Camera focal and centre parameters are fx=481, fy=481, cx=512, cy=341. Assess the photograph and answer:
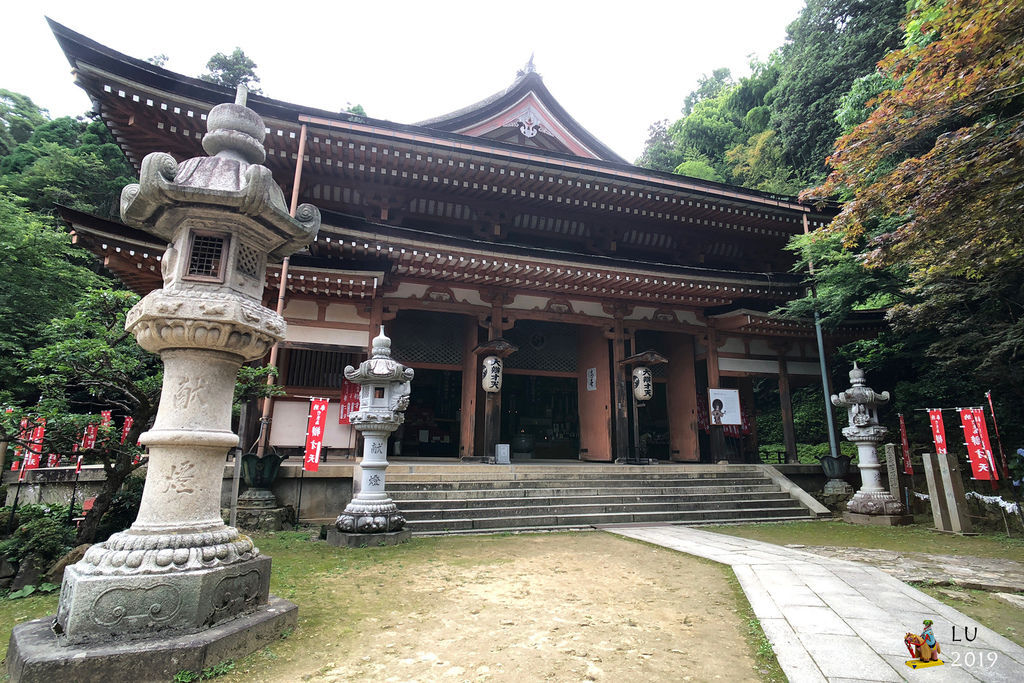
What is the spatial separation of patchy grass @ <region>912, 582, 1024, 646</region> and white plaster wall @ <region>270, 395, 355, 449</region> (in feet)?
28.4

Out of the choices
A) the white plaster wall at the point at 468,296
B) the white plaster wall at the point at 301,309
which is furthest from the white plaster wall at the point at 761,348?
the white plaster wall at the point at 301,309

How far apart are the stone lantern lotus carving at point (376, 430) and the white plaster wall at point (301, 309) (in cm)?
330

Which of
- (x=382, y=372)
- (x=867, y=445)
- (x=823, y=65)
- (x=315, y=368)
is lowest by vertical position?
(x=867, y=445)

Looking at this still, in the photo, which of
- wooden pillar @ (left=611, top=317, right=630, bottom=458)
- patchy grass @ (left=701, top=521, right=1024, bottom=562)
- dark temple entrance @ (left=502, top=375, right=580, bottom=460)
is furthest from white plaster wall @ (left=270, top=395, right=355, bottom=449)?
patchy grass @ (left=701, top=521, right=1024, bottom=562)

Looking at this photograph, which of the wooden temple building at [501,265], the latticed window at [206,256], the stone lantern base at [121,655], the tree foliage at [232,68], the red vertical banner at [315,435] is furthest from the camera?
the tree foliage at [232,68]

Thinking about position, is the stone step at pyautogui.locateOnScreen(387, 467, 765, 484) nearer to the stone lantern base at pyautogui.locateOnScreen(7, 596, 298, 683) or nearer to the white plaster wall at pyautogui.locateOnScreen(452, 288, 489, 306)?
the white plaster wall at pyautogui.locateOnScreen(452, 288, 489, 306)

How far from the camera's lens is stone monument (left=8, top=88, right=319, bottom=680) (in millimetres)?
2385

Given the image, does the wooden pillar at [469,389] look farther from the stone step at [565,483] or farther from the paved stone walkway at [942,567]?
the paved stone walkway at [942,567]

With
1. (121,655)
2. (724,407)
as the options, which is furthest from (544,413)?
(121,655)

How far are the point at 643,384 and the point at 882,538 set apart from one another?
16.7ft

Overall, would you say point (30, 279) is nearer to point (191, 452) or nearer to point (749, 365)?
point (191, 452)

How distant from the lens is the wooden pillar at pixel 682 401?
12.8 meters

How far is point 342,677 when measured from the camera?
2.41m

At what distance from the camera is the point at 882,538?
6.94m
